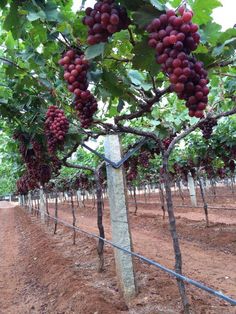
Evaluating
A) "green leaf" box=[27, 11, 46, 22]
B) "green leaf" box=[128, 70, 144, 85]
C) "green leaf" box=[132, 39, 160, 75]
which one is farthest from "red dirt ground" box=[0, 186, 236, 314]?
"green leaf" box=[27, 11, 46, 22]

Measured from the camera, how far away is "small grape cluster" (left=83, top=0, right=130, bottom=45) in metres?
1.68

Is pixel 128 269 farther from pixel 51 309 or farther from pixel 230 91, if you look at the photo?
pixel 230 91

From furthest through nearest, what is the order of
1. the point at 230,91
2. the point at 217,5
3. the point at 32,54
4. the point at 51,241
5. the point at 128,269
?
the point at 51,241 → the point at 128,269 → the point at 230,91 → the point at 32,54 → the point at 217,5

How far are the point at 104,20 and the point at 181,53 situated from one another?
16.2 inches

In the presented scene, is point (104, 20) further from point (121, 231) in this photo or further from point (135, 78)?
point (121, 231)

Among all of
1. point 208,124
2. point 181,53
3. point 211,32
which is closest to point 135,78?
point 211,32

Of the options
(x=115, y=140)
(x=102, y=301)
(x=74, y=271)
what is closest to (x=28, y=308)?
(x=74, y=271)

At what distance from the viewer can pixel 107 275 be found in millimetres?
7938

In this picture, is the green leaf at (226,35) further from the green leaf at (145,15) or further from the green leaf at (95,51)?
the green leaf at (95,51)

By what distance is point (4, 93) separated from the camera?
17.1 feet

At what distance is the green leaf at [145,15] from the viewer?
5.71 feet

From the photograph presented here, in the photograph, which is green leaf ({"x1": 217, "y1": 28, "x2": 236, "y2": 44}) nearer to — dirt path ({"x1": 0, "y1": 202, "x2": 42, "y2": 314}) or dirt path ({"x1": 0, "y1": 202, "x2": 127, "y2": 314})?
dirt path ({"x1": 0, "y1": 202, "x2": 127, "y2": 314})

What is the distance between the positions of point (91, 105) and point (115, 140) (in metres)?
3.87

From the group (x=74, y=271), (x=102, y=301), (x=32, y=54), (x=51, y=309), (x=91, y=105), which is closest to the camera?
(x=91, y=105)
